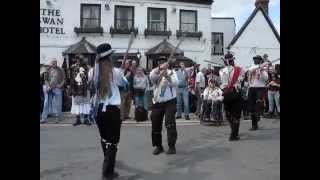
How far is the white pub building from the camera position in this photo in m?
25.8

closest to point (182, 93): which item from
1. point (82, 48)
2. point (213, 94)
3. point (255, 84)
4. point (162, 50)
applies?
point (213, 94)

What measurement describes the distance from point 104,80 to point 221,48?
25390 millimetres

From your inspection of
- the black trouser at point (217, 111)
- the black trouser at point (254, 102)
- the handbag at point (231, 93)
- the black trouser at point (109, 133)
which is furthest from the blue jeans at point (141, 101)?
the black trouser at point (109, 133)

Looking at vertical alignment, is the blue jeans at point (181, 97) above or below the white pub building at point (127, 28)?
below

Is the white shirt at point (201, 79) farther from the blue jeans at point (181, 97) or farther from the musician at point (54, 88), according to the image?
the musician at point (54, 88)

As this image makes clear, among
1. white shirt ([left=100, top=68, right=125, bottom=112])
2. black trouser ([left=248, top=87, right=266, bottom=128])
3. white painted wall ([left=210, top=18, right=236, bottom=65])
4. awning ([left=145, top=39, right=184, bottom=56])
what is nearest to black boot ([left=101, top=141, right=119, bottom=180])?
white shirt ([left=100, top=68, right=125, bottom=112])

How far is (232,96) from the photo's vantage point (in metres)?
11.2

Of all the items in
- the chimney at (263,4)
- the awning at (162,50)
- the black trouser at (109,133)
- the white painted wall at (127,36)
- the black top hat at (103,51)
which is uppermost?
the chimney at (263,4)

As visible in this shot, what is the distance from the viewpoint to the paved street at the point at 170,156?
7793 mm

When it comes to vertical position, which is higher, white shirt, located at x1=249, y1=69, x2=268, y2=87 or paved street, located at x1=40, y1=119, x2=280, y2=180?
white shirt, located at x1=249, y1=69, x2=268, y2=87

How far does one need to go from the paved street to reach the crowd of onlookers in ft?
4.09

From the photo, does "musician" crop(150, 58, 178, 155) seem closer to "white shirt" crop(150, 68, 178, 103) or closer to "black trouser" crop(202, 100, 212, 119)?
"white shirt" crop(150, 68, 178, 103)

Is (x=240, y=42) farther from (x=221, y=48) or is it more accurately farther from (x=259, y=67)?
(x=259, y=67)
